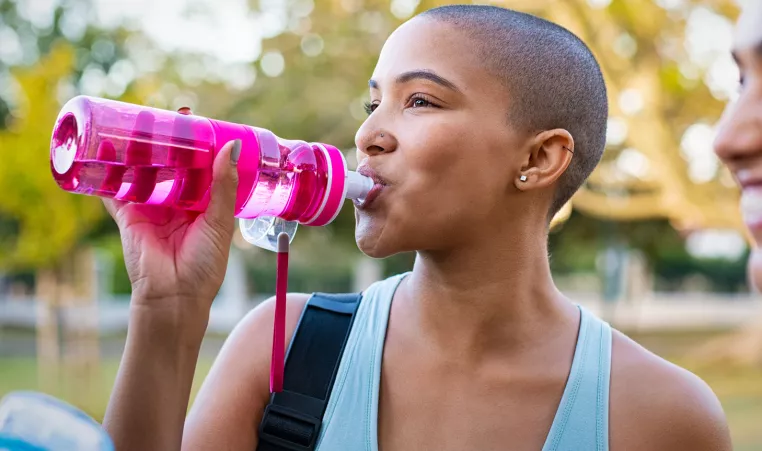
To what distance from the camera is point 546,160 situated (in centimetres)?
197

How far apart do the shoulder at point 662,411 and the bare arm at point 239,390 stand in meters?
0.77

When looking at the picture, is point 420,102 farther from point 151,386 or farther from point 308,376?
point 151,386

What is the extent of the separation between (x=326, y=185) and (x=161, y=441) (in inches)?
26.6

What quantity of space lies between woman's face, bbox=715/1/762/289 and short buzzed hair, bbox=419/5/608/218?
112 cm

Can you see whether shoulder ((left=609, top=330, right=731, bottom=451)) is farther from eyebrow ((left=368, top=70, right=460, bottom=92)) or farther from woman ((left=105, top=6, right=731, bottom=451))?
eyebrow ((left=368, top=70, right=460, bottom=92))

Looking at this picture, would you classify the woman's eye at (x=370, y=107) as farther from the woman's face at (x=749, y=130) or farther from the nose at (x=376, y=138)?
the woman's face at (x=749, y=130)

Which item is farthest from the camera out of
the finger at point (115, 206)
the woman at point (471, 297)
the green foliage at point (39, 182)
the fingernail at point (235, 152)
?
the green foliage at point (39, 182)

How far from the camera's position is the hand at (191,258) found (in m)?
1.53

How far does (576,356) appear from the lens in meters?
1.89

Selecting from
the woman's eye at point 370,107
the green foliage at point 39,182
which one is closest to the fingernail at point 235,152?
the woman's eye at point 370,107

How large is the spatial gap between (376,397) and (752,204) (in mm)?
1193

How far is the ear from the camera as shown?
6.36 feet

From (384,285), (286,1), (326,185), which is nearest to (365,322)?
(384,285)

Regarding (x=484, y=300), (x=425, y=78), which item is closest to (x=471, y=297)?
(x=484, y=300)
